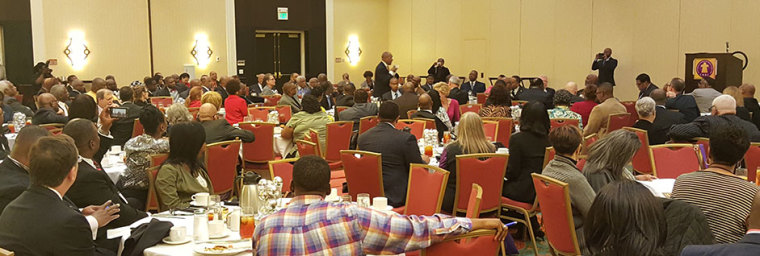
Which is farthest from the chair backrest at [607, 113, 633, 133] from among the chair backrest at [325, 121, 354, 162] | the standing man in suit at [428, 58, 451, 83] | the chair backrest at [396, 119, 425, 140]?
the standing man in suit at [428, 58, 451, 83]

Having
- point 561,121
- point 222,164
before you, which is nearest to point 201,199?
point 222,164

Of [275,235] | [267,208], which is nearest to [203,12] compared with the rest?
[267,208]

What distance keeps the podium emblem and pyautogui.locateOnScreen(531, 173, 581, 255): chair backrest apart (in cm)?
1003

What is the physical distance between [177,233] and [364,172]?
224 centimetres

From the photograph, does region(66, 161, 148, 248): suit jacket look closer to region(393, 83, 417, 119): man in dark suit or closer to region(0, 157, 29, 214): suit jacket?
region(0, 157, 29, 214): suit jacket

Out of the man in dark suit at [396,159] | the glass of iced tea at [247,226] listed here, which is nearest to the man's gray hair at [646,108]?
the man in dark suit at [396,159]

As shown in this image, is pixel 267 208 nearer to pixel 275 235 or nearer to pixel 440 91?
pixel 275 235

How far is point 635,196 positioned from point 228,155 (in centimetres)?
470

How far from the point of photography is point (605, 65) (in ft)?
54.4

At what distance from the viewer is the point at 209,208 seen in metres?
4.09

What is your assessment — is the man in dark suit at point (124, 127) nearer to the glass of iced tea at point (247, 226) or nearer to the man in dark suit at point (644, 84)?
the glass of iced tea at point (247, 226)

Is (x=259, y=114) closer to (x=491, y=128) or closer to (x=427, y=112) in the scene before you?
(x=427, y=112)

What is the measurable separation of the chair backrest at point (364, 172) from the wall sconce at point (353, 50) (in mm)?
16442

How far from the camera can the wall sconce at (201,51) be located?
1947cm
